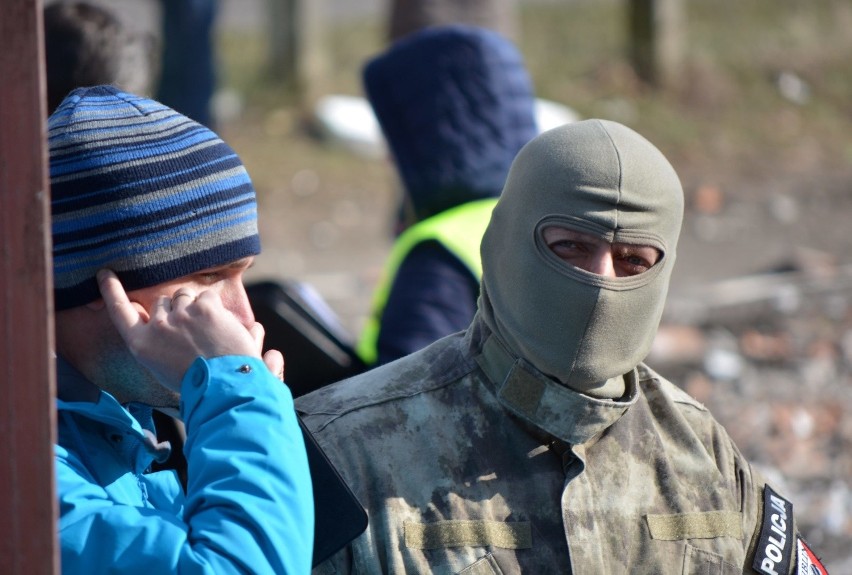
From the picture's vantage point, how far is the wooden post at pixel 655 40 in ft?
43.1

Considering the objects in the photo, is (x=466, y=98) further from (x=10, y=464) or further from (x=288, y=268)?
(x=288, y=268)

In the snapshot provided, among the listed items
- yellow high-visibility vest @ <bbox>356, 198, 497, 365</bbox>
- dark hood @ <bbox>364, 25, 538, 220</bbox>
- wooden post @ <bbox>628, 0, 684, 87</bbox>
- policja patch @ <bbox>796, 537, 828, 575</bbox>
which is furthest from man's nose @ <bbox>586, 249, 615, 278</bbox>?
wooden post @ <bbox>628, 0, 684, 87</bbox>

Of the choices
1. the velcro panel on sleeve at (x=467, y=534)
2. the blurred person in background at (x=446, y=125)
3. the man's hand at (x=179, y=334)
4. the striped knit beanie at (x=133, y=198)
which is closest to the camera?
the man's hand at (x=179, y=334)

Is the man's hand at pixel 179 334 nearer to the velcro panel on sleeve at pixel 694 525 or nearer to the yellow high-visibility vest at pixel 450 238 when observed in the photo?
the velcro panel on sleeve at pixel 694 525

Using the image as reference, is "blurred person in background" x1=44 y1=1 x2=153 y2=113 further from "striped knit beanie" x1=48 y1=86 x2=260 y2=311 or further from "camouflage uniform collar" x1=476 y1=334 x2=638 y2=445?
"camouflage uniform collar" x1=476 y1=334 x2=638 y2=445

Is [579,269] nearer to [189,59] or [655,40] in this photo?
[189,59]

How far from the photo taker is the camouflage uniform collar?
2277 mm

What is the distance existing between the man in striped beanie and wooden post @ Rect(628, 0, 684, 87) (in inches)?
466

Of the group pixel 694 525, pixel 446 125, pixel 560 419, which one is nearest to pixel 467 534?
pixel 560 419

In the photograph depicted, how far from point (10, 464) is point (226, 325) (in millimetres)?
416

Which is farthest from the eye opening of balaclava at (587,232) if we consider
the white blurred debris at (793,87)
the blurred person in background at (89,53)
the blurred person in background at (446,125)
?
the white blurred debris at (793,87)

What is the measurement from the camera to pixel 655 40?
13.2 metres

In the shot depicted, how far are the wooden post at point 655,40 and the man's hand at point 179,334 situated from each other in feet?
39.6

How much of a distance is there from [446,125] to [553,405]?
1526 millimetres
